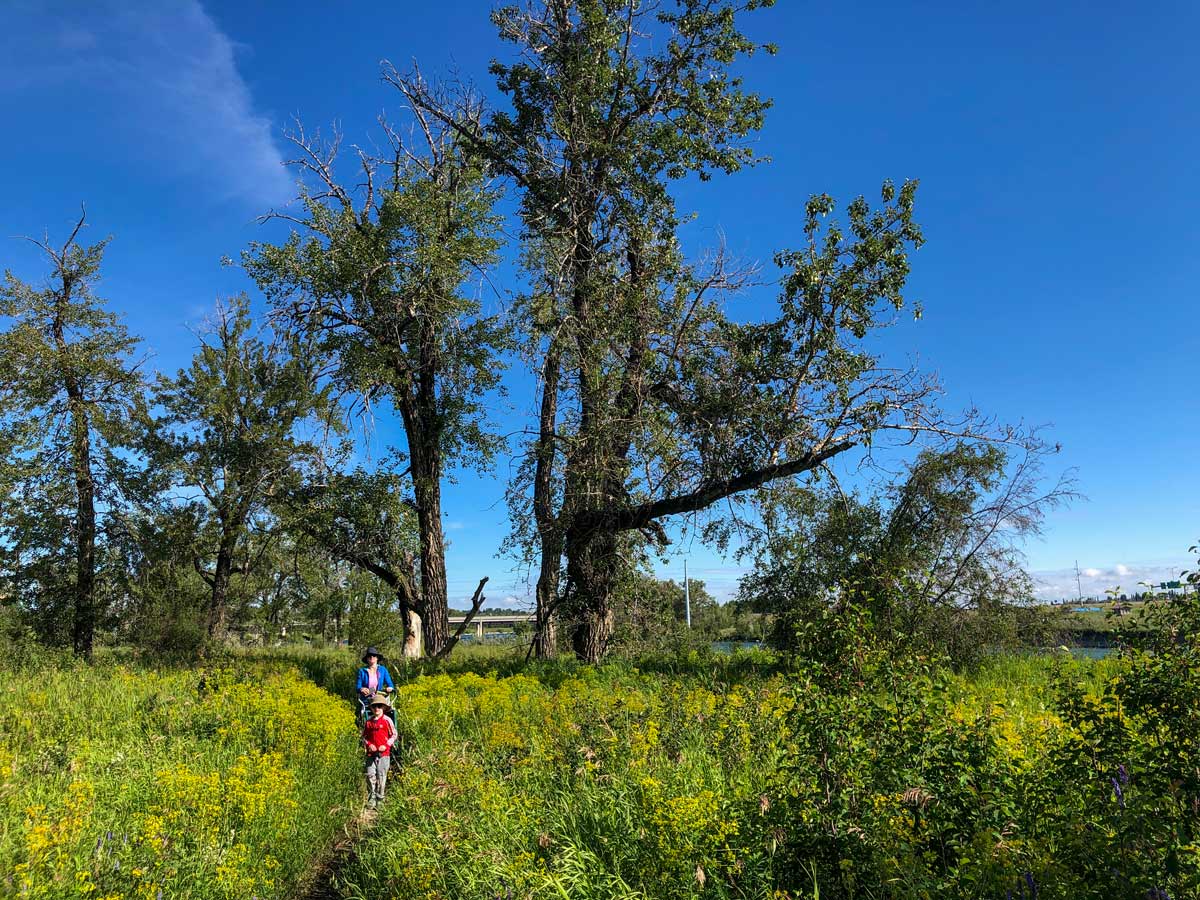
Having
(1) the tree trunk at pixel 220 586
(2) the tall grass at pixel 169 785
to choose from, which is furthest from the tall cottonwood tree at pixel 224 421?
(2) the tall grass at pixel 169 785

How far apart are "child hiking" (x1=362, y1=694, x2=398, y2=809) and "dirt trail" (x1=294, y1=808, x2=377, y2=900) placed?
0.59 m

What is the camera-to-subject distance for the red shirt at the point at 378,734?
28.2 feet

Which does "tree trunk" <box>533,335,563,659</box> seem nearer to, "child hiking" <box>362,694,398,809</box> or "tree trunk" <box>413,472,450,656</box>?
"tree trunk" <box>413,472,450,656</box>

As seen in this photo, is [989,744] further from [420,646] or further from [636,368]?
[420,646]

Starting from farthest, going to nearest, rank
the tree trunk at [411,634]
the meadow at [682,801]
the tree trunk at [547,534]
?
the tree trunk at [411,634]
the tree trunk at [547,534]
the meadow at [682,801]

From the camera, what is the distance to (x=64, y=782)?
768cm

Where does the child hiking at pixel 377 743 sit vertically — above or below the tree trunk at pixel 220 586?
below

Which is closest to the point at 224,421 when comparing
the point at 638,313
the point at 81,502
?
the point at 81,502

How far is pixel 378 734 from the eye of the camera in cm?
860

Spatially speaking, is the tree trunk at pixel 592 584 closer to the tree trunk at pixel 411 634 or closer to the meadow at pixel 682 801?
the tree trunk at pixel 411 634

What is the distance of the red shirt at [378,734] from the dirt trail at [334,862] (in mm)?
776

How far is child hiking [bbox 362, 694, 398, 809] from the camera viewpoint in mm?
8602

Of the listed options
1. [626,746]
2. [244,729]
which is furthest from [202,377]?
[626,746]

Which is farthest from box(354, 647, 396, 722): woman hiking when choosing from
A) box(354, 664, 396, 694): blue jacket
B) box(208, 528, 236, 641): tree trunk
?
box(208, 528, 236, 641): tree trunk
